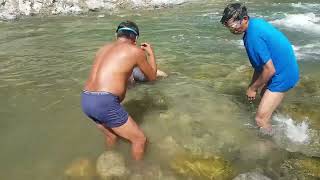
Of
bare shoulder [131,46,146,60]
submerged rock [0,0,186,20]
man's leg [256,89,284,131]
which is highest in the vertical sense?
bare shoulder [131,46,146,60]

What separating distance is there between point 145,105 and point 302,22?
11.6 m

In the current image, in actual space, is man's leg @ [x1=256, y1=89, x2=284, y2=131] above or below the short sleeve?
below

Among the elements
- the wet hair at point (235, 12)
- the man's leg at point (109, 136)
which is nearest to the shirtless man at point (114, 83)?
the man's leg at point (109, 136)

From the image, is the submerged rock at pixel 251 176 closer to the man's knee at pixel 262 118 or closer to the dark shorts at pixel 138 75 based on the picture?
the man's knee at pixel 262 118

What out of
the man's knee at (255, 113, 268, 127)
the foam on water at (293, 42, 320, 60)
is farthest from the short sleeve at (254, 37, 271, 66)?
the foam on water at (293, 42, 320, 60)

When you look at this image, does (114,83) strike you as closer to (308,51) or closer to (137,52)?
(137,52)

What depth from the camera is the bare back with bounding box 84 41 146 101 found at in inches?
213

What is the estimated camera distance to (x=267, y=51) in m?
5.62

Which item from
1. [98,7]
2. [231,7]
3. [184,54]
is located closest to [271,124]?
[231,7]

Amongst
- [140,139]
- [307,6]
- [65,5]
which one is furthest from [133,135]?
[65,5]

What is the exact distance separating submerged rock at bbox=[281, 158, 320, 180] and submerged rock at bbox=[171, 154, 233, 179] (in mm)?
726

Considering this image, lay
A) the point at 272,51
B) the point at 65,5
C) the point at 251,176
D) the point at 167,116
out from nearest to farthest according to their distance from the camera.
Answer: the point at 251,176
the point at 272,51
the point at 167,116
the point at 65,5

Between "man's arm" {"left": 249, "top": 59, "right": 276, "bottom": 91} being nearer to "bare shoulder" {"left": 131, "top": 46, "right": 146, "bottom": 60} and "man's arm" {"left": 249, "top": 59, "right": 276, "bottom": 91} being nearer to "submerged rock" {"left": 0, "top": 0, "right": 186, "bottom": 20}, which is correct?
"bare shoulder" {"left": 131, "top": 46, "right": 146, "bottom": 60}

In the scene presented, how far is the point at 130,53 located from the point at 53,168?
2021 mm
